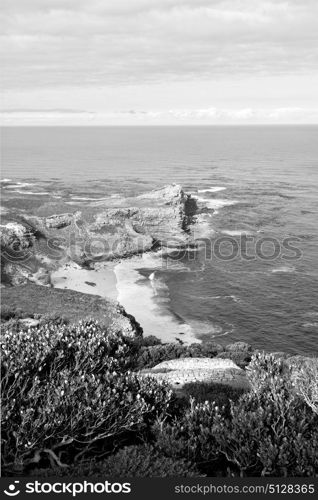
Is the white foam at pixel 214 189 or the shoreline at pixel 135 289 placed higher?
the white foam at pixel 214 189

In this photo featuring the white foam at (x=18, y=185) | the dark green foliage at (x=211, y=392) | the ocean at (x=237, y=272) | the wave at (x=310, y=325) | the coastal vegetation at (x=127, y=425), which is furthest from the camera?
the white foam at (x=18, y=185)

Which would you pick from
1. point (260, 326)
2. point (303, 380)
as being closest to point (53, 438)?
point (303, 380)

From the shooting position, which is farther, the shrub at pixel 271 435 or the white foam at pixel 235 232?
the white foam at pixel 235 232

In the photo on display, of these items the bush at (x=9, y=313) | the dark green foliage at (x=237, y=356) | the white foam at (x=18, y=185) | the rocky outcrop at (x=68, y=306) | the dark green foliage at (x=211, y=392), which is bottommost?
the rocky outcrop at (x=68, y=306)

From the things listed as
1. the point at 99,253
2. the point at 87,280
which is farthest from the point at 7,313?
the point at 99,253

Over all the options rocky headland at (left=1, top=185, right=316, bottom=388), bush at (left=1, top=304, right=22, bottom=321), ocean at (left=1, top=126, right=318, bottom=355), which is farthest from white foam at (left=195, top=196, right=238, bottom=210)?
bush at (left=1, top=304, right=22, bottom=321)

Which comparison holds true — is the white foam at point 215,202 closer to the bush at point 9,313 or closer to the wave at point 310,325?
the wave at point 310,325

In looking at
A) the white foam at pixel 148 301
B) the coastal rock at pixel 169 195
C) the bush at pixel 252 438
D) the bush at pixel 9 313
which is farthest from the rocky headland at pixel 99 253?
the bush at pixel 252 438
